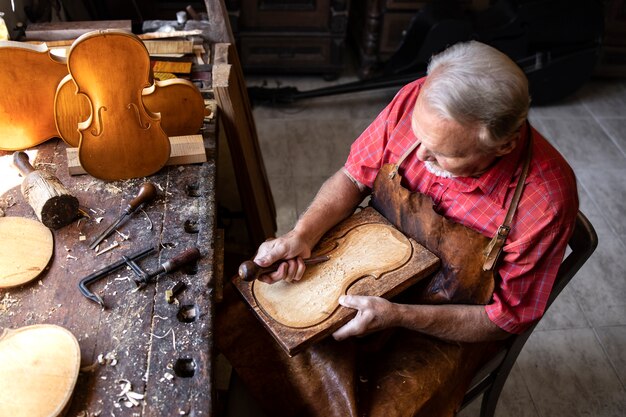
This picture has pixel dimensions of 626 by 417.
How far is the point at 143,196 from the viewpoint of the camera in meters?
1.50

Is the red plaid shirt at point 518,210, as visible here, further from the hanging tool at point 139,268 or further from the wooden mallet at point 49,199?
the wooden mallet at point 49,199

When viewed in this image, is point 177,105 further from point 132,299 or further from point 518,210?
point 518,210

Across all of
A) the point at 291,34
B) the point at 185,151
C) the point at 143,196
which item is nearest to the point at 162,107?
the point at 185,151

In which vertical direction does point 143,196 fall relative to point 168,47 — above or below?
below

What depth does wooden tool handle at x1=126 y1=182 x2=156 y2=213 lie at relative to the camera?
149 centimetres

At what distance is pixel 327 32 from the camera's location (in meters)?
3.71

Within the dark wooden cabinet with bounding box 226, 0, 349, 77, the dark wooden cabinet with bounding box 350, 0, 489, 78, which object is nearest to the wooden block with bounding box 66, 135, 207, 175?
the dark wooden cabinet with bounding box 226, 0, 349, 77

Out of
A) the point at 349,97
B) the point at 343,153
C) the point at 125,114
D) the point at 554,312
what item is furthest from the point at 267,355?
the point at 349,97

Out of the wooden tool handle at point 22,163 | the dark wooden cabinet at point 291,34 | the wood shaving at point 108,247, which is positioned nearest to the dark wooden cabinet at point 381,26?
the dark wooden cabinet at point 291,34

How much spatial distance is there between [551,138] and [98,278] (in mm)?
3284

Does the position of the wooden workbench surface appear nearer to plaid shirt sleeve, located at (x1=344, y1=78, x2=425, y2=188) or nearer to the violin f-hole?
the violin f-hole

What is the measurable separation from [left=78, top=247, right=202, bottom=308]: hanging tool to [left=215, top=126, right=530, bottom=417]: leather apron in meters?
0.26

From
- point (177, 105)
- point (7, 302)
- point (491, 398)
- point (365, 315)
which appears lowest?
point (491, 398)

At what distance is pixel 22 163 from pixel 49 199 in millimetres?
241
